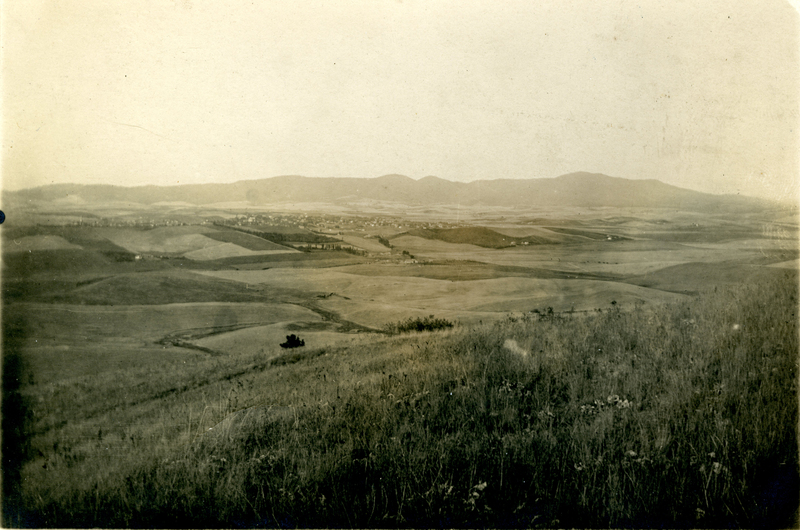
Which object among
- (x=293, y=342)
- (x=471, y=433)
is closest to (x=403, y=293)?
(x=293, y=342)

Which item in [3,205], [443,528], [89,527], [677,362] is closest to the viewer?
[443,528]

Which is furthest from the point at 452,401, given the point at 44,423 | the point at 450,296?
the point at 44,423

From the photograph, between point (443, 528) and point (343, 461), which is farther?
point (343, 461)

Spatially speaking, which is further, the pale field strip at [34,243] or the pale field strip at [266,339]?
the pale field strip at [266,339]

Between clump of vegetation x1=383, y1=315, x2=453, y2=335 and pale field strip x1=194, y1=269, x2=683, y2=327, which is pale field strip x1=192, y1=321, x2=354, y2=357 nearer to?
pale field strip x1=194, y1=269, x2=683, y2=327

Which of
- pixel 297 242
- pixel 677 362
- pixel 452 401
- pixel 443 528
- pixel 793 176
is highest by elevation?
pixel 793 176

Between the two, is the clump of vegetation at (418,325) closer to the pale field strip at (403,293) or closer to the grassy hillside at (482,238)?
the pale field strip at (403,293)

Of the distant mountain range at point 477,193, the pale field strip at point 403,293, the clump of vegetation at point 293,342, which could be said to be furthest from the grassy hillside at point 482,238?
the clump of vegetation at point 293,342

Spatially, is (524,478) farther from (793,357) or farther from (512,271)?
(793,357)
